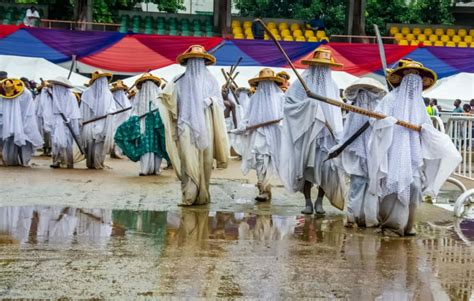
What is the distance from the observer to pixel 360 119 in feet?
28.3

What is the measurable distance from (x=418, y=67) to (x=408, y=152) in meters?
0.86

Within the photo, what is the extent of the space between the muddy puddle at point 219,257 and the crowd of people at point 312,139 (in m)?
0.44

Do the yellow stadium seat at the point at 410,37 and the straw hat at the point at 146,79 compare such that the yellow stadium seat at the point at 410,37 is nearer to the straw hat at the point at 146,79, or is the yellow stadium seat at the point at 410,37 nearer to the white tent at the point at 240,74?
the white tent at the point at 240,74

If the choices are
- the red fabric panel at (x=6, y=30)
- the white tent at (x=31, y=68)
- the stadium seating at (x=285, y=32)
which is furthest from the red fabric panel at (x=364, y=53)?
the red fabric panel at (x=6, y=30)

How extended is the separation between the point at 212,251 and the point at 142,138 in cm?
748

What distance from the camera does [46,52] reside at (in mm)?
24688

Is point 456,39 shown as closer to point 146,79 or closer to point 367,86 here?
point 146,79

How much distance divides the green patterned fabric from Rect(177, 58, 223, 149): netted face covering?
12.0ft

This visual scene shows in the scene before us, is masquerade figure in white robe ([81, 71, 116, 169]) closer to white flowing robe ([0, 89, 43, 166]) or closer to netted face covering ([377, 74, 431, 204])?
white flowing robe ([0, 89, 43, 166])

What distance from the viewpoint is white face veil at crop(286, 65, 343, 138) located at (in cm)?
937

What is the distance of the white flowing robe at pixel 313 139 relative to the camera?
9320mm

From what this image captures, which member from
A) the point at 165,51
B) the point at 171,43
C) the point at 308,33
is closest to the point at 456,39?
the point at 308,33

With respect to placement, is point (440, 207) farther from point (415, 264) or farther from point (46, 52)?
point (46, 52)

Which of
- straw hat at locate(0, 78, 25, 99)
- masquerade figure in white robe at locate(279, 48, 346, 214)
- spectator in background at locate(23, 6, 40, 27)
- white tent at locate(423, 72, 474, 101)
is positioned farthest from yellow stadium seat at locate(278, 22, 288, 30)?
masquerade figure in white robe at locate(279, 48, 346, 214)
